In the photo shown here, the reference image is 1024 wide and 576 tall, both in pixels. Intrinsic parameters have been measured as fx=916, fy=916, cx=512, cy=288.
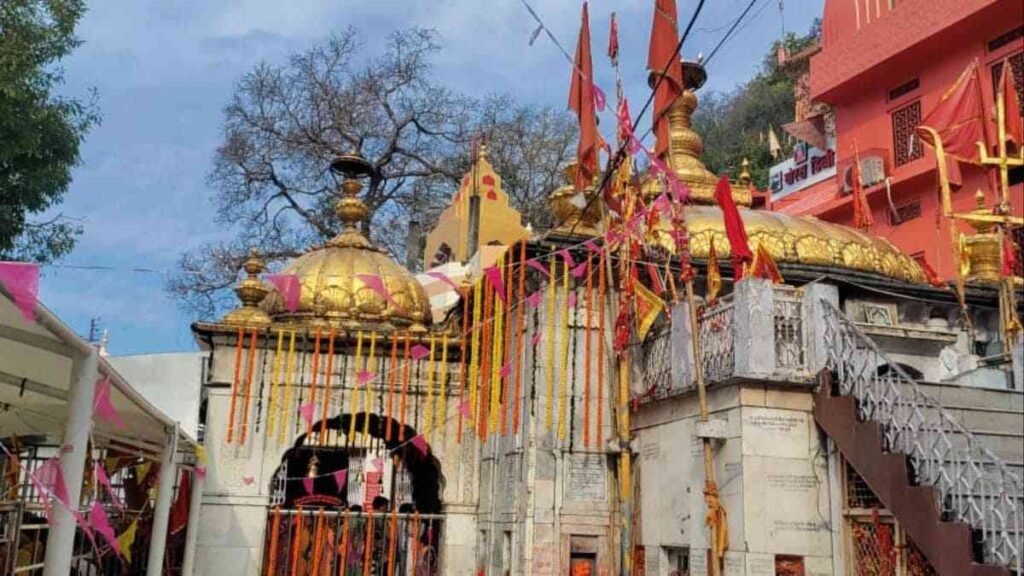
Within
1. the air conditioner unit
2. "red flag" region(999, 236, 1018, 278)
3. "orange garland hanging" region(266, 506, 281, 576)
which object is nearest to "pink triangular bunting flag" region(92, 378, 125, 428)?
"orange garland hanging" region(266, 506, 281, 576)

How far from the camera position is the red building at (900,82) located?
63.8 ft

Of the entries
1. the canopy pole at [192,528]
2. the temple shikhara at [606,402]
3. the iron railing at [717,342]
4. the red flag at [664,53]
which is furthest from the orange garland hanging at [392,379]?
the iron railing at [717,342]

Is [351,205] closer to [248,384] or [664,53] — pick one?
[248,384]

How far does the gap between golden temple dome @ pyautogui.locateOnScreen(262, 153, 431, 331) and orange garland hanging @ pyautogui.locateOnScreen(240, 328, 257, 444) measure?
120 centimetres

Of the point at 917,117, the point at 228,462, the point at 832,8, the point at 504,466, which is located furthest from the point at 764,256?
the point at 832,8

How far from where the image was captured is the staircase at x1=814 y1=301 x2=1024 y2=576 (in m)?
6.84

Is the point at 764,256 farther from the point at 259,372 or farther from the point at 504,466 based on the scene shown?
the point at 259,372

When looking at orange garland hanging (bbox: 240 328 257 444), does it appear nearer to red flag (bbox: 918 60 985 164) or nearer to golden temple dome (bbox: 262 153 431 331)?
golden temple dome (bbox: 262 153 431 331)

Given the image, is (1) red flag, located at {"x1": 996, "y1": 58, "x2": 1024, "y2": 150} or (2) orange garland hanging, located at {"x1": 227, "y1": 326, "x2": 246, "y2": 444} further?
(2) orange garland hanging, located at {"x1": 227, "y1": 326, "x2": 246, "y2": 444}

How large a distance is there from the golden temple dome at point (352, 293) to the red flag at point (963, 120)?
800 cm

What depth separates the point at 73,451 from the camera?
6438mm

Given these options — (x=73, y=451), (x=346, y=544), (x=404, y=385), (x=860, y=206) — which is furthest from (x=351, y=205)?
(x=860, y=206)

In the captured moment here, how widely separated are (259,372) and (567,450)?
4.94 m

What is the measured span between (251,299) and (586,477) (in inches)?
249
